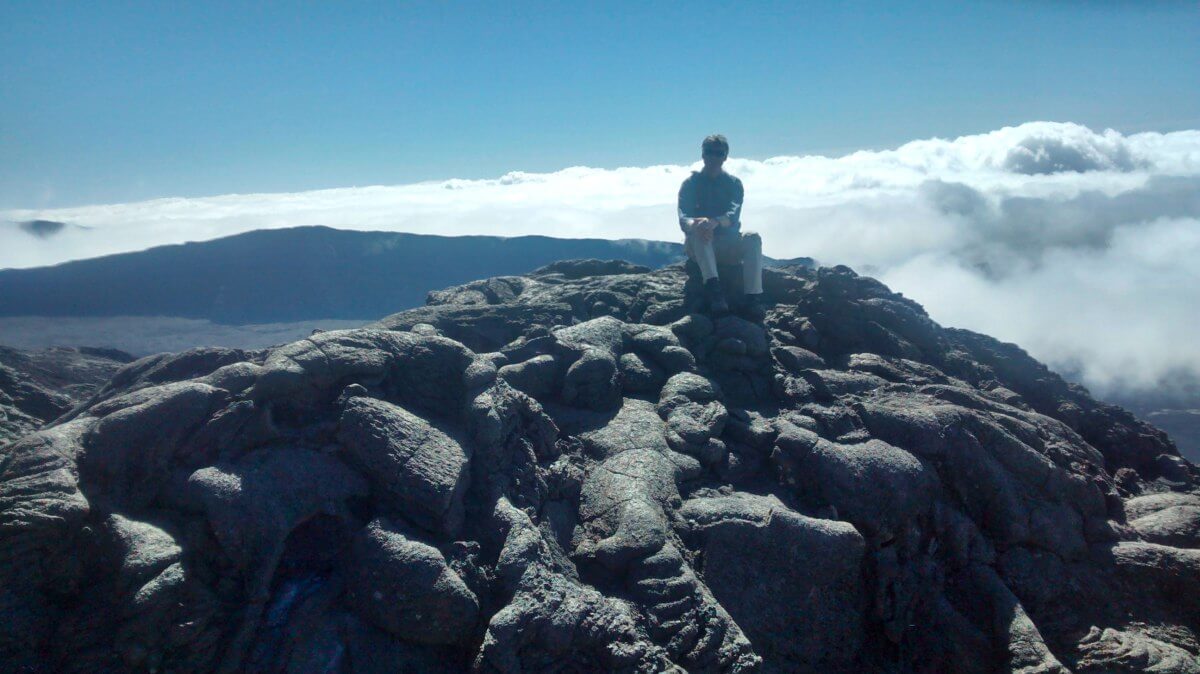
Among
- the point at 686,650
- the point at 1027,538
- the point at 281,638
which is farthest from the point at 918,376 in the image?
the point at 281,638

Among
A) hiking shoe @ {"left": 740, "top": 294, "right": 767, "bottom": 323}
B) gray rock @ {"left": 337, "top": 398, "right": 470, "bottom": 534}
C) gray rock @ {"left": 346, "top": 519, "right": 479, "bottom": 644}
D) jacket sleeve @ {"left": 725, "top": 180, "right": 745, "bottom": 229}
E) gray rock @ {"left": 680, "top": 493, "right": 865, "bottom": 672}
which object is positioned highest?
jacket sleeve @ {"left": 725, "top": 180, "right": 745, "bottom": 229}

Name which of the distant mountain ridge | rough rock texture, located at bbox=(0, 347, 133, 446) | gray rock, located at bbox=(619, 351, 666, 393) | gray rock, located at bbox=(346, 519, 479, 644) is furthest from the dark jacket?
the distant mountain ridge

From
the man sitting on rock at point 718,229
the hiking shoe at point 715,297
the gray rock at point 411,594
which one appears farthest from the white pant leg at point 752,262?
the gray rock at point 411,594

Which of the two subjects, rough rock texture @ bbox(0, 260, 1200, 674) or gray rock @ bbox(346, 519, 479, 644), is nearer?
rough rock texture @ bbox(0, 260, 1200, 674)

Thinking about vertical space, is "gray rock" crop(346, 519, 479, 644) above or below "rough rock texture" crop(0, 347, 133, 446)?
below

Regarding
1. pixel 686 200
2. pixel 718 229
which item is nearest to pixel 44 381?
pixel 686 200

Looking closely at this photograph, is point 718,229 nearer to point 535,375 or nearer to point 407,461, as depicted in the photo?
point 535,375

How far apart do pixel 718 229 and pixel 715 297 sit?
4.36ft

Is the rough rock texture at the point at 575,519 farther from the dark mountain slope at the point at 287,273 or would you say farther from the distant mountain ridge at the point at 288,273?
the dark mountain slope at the point at 287,273

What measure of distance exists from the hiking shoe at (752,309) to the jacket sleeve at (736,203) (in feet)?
4.78

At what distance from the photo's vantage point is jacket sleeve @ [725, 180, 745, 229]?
13.6 meters

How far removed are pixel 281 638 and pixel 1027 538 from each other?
9.46 m

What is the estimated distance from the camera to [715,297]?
13.6 meters

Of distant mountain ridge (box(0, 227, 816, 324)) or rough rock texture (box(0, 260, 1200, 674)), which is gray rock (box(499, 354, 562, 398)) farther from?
distant mountain ridge (box(0, 227, 816, 324))
